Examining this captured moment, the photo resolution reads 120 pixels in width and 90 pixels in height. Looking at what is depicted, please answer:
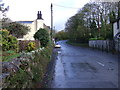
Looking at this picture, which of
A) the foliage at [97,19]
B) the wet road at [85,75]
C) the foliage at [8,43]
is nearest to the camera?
the wet road at [85,75]

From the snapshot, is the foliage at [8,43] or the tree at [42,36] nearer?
the foliage at [8,43]

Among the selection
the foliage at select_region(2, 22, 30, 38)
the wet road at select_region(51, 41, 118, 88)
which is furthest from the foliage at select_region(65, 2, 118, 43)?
the wet road at select_region(51, 41, 118, 88)

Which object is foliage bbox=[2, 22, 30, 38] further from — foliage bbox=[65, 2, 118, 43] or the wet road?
foliage bbox=[65, 2, 118, 43]

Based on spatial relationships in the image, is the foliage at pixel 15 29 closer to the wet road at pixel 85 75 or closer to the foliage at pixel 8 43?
the foliage at pixel 8 43

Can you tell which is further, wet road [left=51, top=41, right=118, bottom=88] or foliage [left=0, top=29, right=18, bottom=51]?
foliage [left=0, top=29, right=18, bottom=51]

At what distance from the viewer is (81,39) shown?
63.7 m

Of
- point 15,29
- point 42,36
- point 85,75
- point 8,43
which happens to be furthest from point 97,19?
point 85,75

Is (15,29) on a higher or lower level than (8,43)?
higher

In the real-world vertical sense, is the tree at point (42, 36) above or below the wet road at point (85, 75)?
above

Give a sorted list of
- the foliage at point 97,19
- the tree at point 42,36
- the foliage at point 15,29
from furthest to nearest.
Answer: the foliage at point 97,19 < the foliage at point 15,29 < the tree at point 42,36

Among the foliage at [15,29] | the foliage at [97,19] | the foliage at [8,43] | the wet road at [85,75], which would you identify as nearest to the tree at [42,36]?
the foliage at [8,43]

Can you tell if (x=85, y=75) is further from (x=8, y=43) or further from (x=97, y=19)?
(x=97, y=19)

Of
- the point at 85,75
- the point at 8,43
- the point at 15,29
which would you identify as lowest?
the point at 85,75

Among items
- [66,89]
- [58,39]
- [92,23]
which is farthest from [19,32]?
[58,39]
